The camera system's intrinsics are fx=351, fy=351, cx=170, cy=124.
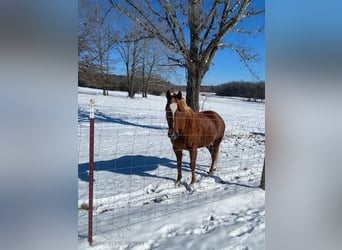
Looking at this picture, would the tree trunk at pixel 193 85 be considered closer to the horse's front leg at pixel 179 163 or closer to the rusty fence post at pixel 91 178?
the horse's front leg at pixel 179 163

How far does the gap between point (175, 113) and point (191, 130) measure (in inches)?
6.9

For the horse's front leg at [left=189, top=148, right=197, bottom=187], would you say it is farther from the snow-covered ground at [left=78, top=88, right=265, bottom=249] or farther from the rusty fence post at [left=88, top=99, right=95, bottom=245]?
the rusty fence post at [left=88, top=99, right=95, bottom=245]

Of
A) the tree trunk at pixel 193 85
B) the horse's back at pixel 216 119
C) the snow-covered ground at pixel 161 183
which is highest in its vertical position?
the tree trunk at pixel 193 85

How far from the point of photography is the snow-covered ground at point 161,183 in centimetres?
129

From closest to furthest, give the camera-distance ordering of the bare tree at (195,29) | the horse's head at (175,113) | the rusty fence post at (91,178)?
1. the rusty fence post at (91,178)
2. the bare tree at (195,29)
3. the horse's head at (175,113)

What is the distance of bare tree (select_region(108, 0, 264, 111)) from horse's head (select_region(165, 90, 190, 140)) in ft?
0.15

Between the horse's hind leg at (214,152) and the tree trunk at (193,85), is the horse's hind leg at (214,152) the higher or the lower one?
the lower one

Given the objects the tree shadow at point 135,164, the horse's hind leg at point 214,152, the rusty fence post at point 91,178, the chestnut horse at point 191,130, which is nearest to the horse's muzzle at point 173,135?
the chestnut horse at point 191,130

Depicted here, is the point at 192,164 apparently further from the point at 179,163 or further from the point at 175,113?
the point at 175,113

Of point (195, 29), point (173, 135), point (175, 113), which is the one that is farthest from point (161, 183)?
point (195, 29)

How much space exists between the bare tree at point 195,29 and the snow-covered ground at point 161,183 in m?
0.16

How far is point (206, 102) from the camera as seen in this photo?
1.62 m

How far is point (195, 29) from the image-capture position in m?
1.50
